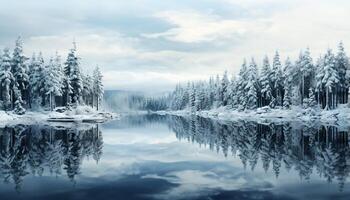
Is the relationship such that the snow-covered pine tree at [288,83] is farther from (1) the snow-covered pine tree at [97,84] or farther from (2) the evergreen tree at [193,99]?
(2) the evergreen tree at [193,99]

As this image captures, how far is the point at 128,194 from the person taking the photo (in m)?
12.9

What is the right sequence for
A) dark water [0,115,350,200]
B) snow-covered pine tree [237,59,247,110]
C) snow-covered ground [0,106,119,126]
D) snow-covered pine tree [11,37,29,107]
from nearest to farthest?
1. dark water [0,115,350,200]
2. snow-covered ground [0,106,119,126]
3. snow-covered pine tree [11,37,29,107]
4. snow-covered pine tree [237,59,247,110]

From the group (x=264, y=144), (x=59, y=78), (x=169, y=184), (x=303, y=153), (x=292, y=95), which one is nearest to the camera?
(x=169, y=184)

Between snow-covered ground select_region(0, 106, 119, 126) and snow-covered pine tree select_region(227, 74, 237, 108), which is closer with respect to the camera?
snow-covered ground select_region(0, 106, 119, 126)

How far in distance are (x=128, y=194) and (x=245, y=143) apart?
1735 cm

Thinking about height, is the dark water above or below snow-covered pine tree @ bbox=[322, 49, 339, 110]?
below

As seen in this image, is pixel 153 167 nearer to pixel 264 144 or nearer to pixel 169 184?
pixel 169 184

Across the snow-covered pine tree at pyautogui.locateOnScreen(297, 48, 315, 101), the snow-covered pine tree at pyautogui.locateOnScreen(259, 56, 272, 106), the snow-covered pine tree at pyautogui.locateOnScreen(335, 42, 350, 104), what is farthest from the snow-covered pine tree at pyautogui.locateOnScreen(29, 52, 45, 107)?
the snow-covered pine tree at pyautogui.locateOnScreen(335, 42, 350, 104)

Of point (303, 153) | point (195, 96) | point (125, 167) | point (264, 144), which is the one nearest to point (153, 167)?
point (125, 167)

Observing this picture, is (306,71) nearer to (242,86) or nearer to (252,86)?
(252,86)

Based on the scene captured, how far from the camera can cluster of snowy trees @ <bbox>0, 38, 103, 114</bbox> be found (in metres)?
66.2

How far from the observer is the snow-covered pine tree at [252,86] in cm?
8800

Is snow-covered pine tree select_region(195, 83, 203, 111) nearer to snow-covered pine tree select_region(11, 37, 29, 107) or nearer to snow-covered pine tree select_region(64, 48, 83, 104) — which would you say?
snow-covered pine tree select_region(64, 48, 83, 104)

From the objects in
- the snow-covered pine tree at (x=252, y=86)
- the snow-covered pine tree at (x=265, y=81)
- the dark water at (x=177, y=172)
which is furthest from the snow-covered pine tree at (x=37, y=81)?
the dark water at (x=177, y=172)
